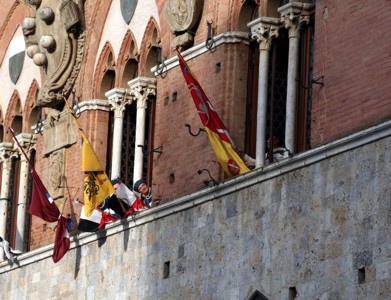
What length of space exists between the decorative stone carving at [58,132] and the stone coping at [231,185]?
1726mm

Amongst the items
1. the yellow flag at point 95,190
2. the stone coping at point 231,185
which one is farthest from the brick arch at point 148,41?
the stone coping at point 231,185

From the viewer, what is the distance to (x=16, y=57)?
33500mm

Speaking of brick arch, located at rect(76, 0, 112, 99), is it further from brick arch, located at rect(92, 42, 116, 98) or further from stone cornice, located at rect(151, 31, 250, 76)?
stone cornice, located at rect(151, 31, 250, 76)

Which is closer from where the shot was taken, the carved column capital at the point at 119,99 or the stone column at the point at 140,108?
the stone column at the point at 140,108

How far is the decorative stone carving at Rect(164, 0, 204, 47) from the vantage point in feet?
90.3

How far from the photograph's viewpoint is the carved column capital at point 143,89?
2919 cm

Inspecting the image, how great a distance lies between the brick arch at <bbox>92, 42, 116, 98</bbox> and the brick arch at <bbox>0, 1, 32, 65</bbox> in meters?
3.38

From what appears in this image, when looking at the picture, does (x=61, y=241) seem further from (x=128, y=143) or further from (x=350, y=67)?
(x=350, y=67)

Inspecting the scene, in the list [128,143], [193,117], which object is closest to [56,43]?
[128,143]

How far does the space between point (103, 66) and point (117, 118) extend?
93 cm

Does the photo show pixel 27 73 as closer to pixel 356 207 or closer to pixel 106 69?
pixel 106 69

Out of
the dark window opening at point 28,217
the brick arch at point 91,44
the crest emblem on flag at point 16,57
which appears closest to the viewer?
the brick arch at point 91,44

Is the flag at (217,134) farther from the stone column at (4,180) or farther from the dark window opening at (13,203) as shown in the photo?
the stone column at (4,180)

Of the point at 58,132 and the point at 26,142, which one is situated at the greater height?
the point at 26,142
